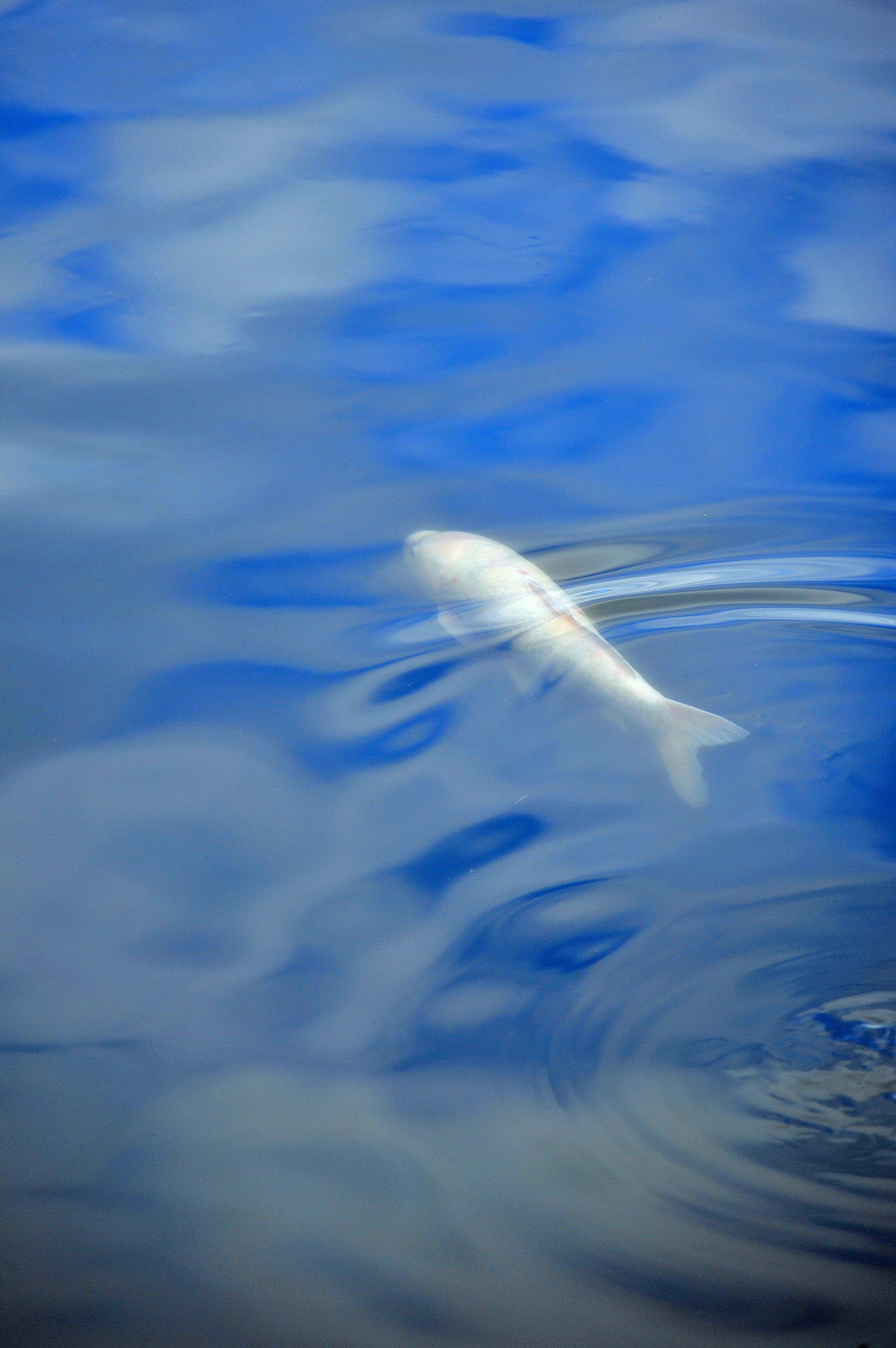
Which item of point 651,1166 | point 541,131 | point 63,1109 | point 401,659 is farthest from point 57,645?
point 541,131

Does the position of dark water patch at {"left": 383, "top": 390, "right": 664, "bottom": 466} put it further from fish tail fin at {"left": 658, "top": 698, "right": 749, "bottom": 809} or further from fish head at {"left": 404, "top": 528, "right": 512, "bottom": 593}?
fish tail fin at {"left": 658, "top": 698, "right": 749, "bottom": 809}

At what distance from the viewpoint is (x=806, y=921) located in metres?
2.41

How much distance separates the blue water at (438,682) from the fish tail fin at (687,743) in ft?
0.21

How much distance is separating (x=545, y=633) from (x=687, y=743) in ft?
1.81

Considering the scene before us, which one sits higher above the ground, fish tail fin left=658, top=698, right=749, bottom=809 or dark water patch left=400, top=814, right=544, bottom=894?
fish tail fin left=658, top=698, right=749, bottom=809

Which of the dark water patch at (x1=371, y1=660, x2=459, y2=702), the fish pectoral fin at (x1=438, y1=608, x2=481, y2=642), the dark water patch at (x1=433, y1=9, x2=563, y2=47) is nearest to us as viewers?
the dark water patch at (x1=371, y1=660, x2=459, y2=702)

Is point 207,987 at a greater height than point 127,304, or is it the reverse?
point 127,304

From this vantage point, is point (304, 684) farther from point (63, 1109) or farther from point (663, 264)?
point (663, 264)

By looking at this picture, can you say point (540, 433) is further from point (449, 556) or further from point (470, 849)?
point (470, 849)

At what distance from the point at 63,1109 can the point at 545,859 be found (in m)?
1.28

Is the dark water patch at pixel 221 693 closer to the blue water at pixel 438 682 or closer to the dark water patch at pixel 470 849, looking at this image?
the blue water at pixel 438 682

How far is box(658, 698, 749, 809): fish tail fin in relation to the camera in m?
2.66

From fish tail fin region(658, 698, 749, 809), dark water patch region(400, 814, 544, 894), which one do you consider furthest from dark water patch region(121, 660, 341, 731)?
fish tail fin region(658, 698, 749, 809)

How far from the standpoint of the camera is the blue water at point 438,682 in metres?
1.90
